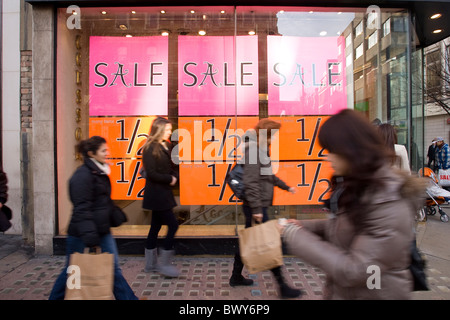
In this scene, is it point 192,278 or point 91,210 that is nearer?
point 91,210

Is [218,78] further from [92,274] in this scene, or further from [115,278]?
[92,274]

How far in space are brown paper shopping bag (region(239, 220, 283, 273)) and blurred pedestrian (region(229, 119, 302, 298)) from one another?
0.83 meters

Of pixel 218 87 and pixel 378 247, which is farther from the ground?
pixel 218 87

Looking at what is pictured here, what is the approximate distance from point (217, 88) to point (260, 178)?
8.20 feet

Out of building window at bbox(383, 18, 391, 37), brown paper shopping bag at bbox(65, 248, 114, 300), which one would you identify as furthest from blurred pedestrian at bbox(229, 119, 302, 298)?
building window at bbox(383, 18, 391, 37)

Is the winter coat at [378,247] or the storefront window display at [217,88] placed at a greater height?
the storefront window display at [217,88]

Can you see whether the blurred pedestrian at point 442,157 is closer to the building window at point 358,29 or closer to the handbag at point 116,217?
the building window at point 358,29

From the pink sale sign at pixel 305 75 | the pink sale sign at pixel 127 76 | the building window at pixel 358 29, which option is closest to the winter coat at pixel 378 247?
the pink sale sign at pixel 305 75

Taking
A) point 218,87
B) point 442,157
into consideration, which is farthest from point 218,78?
point 442,157

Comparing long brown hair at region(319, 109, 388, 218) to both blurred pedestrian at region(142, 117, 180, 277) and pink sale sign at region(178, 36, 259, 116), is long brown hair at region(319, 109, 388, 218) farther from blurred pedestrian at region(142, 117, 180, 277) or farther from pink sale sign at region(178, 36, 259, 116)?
pink sale sign at region(178, 36, 259, 116)

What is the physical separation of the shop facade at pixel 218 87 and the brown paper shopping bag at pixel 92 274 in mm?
2705

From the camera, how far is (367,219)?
4.42 feet

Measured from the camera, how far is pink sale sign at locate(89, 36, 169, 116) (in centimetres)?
530

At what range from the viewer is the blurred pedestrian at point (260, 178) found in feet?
10.9
